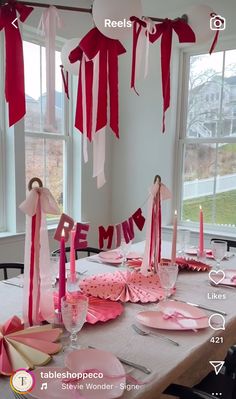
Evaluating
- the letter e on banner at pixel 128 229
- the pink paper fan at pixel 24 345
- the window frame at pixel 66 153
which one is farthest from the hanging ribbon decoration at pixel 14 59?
the window frame at pixel 66 153

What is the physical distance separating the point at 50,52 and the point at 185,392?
1.42 metres

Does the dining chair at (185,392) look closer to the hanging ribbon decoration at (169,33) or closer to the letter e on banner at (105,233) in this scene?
the letter e on banner at (105,233)

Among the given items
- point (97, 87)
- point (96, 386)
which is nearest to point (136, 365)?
point (96, 386)

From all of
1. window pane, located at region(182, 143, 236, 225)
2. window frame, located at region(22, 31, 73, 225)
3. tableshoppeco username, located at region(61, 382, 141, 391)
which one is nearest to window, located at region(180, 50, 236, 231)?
window pane, located at region(182, 143, 236, 225)

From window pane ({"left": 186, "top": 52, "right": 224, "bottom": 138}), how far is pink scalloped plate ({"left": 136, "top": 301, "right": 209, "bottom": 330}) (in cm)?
211

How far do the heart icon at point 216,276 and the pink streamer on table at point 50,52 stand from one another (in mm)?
1024

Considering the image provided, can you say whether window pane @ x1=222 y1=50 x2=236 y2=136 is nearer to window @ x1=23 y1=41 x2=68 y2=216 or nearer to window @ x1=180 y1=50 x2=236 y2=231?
window @ x1=180 y1=50 x2=236 y2=231

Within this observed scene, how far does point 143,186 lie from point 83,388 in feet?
8.60

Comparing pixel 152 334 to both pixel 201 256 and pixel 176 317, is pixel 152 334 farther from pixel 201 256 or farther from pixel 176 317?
pixel 201 256

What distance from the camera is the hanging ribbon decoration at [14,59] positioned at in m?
1.39

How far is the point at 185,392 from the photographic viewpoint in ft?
2.99

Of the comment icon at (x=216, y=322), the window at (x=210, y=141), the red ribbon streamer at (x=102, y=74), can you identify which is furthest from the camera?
the window at (x=210, y=141)

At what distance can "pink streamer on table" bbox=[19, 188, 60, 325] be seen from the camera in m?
1.07

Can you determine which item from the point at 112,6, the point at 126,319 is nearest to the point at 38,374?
the point at 126,319
